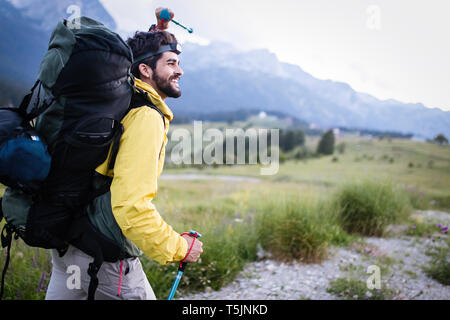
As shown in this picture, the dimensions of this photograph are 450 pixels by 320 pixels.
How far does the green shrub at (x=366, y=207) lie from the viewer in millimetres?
6457

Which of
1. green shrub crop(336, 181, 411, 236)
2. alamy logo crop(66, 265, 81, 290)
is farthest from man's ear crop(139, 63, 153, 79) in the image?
green shrub crop(336, 181, 411, 236)

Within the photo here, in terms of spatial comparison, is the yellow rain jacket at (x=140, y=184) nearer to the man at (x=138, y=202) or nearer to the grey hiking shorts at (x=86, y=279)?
the man at (x=138, y=202)

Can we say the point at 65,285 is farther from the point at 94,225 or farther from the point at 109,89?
the point at 109,89

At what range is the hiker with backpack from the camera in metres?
1.60

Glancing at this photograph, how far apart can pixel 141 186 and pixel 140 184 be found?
0.04 feet

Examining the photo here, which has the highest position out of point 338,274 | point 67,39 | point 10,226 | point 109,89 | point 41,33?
point 41,33

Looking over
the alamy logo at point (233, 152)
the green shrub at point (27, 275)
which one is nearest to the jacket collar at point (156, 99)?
the green shrub at point (27, 275)

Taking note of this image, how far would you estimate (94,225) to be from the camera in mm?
1833

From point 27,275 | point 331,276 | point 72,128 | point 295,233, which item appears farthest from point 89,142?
point 331,276

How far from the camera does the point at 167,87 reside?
86.5 inches

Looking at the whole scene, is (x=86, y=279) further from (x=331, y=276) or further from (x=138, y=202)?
(x=331, y=276)

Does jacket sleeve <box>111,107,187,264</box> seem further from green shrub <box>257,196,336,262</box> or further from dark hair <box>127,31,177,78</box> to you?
A: green shrub <box>257,196,336,262</box>
